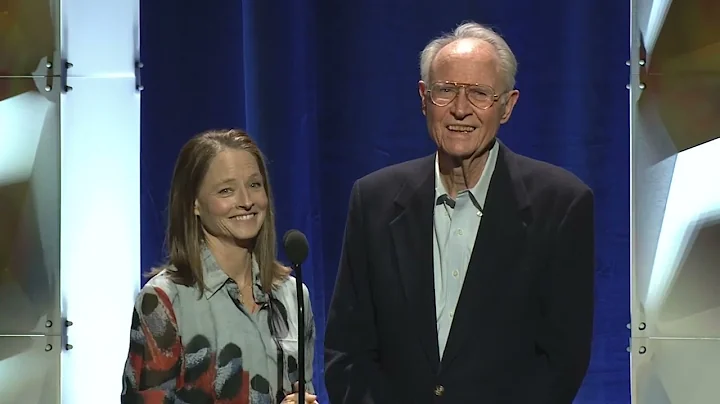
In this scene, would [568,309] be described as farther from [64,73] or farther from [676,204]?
[64,73]

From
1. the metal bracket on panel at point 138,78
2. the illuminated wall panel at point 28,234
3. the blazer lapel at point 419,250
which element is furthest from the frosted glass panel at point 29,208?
the blazer lapel at point 419,250

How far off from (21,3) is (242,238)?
138 cm

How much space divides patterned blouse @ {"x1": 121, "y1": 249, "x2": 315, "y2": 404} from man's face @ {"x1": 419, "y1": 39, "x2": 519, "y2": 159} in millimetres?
533

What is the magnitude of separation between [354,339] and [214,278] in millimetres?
334

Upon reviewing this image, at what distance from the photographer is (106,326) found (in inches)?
130

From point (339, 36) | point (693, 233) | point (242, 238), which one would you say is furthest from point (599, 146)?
point (242, 238)

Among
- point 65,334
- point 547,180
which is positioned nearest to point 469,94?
point 547,180

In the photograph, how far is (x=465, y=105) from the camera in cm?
212

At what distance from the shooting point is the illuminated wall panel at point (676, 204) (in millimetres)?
2852

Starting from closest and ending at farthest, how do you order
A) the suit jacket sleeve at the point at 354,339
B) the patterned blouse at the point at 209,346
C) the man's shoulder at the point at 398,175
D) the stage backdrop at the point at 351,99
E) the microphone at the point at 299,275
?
the microphone at the point at 299,275
the patterned blouse at the point at 209,346
the suit jacket sleeve at the point at 354,339
the man's shoulder at the point at 398,175
the stage backdrop at the point at 351,99

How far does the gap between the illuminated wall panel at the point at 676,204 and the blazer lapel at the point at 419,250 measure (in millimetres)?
973

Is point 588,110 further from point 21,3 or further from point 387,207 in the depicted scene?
point 21,3

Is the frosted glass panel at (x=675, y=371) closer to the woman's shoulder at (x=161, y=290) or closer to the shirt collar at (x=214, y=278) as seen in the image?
the shirt collar at (x=214, y=278)

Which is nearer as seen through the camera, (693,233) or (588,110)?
(693,233)
